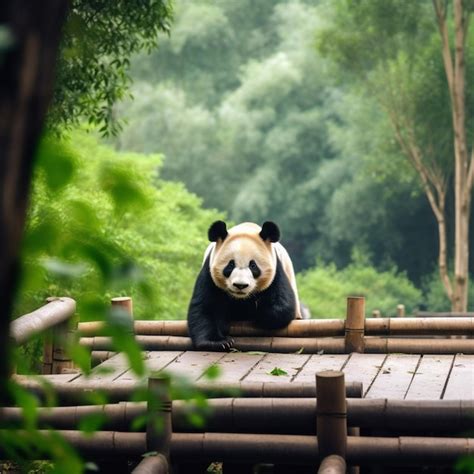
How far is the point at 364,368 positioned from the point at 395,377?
0.76 feet

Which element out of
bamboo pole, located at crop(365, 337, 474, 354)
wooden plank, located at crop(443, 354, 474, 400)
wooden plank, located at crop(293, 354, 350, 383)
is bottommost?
wooden plank, located at crop(443, 354, 474, 400)

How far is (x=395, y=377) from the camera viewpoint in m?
4.39

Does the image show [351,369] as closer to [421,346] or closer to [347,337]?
[347,337]

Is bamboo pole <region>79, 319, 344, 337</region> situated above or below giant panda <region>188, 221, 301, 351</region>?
below

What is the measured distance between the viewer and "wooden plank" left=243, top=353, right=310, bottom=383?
438cm

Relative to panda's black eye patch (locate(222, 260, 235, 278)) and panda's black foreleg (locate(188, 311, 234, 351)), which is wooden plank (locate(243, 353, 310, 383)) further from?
panda's black eye patch (locate(222, 260, 235, 278))

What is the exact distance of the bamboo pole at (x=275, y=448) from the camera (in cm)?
351

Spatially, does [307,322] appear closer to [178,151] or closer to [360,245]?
[360,245]

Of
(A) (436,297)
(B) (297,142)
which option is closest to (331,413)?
(A) (436,297)

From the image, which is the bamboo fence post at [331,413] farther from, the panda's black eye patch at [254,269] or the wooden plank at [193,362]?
the panda's black eye patch at [254,269]

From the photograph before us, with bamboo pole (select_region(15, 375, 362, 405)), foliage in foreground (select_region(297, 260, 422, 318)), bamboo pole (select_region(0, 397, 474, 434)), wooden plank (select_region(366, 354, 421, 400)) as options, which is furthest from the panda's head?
foliage in foreground (select_region(297, 260, 422, 318))

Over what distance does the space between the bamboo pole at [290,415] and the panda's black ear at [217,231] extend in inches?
65.6

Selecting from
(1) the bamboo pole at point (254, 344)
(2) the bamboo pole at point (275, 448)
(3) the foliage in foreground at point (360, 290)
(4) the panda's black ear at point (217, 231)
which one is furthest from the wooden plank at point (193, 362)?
(3) the foliage in foreground at point (360, 290)

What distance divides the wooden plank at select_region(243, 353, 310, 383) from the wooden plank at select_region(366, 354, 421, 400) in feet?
1.19
